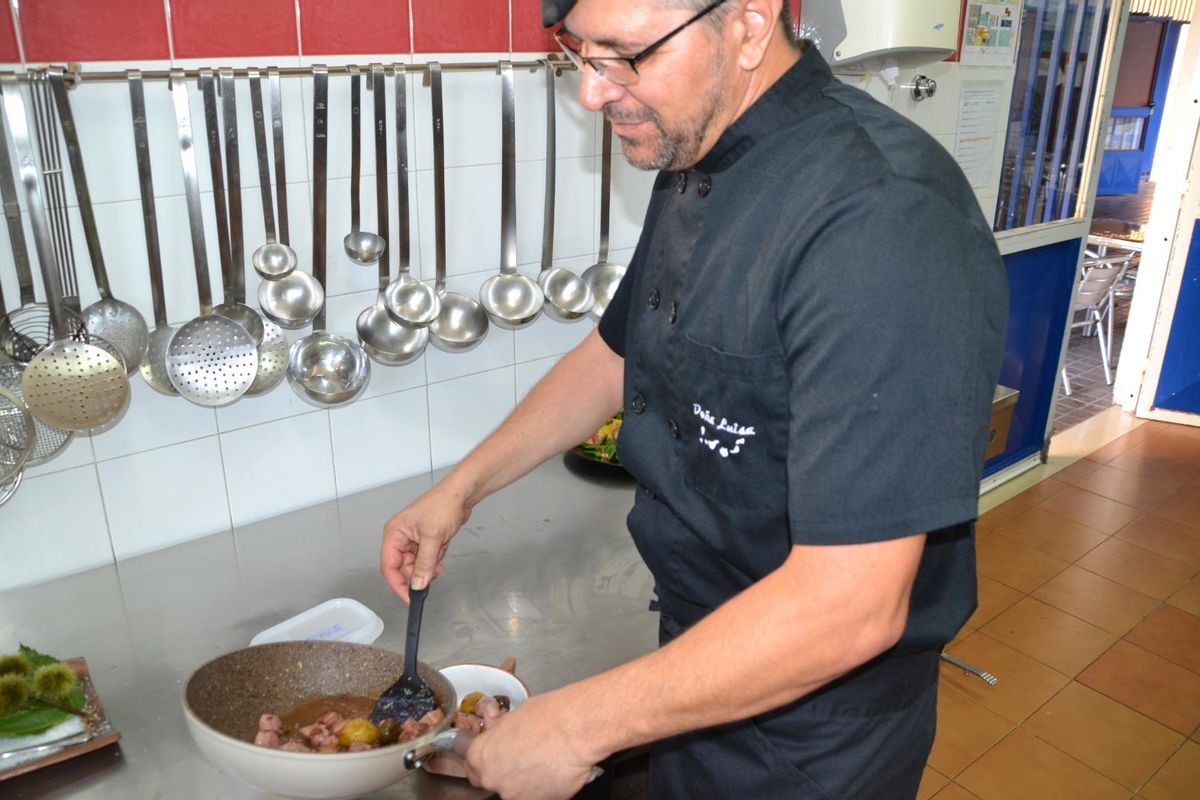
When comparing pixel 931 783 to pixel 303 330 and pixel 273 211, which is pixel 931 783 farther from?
pixel 273 211

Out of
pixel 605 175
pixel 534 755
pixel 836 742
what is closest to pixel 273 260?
pixel 605 175

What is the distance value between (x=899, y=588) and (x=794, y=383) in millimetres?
173

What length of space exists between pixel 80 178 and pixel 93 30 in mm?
194

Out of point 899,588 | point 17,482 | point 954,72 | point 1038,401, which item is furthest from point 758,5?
point 1038,401

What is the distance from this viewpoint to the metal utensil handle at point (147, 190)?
4.29ft

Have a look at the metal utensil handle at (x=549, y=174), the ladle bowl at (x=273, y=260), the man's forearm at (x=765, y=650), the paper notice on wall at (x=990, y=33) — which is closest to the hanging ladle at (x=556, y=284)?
the metal utensil handle at (x=549, y=174)

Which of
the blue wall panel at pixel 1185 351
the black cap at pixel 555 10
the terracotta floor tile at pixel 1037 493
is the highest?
the black cap at pixel 555 10

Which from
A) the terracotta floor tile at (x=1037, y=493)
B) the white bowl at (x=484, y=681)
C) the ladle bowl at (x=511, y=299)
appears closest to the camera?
the white bowl at (x=484, y=681)

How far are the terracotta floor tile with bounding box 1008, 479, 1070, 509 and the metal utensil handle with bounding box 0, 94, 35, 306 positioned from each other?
2880mm

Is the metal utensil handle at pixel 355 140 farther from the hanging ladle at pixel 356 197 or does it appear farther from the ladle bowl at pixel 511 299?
the ladle bowl at pixel 511 299

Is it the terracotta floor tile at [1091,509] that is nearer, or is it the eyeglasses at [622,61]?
the eyeglasses at [622,61]

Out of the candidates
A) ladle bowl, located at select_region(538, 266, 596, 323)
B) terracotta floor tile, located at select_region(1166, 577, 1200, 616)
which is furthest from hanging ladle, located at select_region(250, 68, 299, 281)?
terracotta floor tile, located at select_region(1166, 577, 1200, 616)

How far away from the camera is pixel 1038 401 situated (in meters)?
3.37

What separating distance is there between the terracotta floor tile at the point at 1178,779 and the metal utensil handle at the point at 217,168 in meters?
2.05
